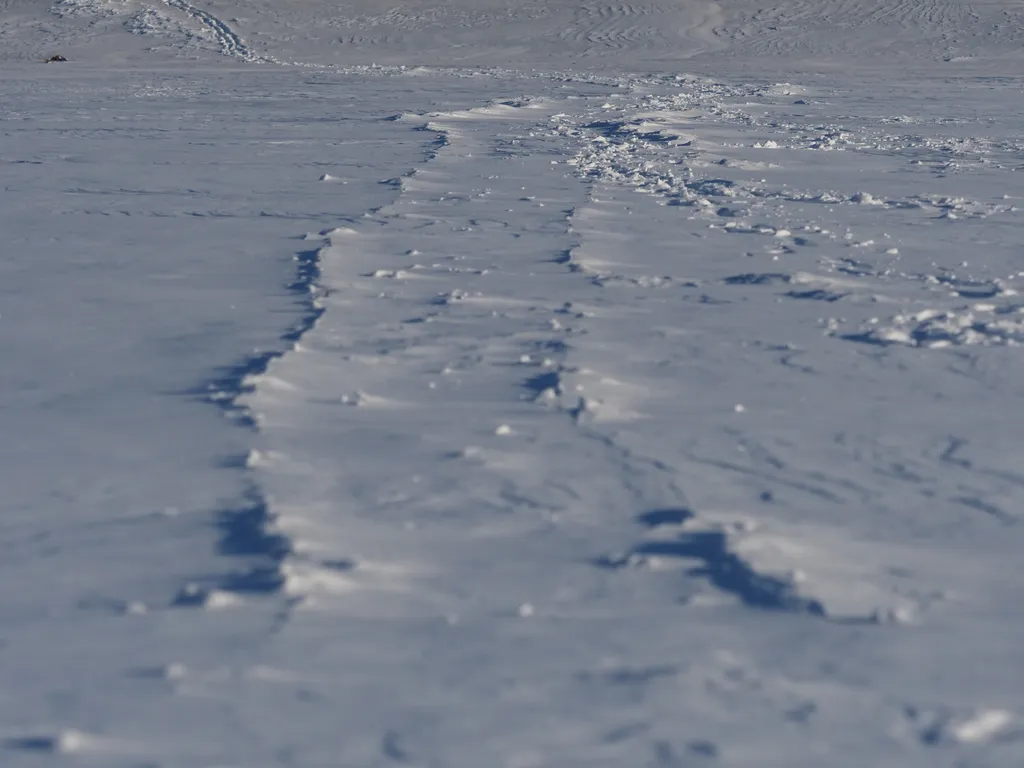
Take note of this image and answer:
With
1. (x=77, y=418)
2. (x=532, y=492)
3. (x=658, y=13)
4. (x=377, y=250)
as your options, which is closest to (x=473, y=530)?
(x=532, y=492)

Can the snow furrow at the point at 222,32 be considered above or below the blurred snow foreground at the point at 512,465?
above

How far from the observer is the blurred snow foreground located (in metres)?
2.07

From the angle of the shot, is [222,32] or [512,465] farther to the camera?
[222,32]

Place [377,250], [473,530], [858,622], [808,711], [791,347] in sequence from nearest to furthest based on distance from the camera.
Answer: [808,711], [858,622], [473,530], [791,347], [377,250]

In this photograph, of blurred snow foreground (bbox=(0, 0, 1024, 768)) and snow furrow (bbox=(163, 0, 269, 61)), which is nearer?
blurred snow foreground (bbox=(0, 0, 1024, 768))

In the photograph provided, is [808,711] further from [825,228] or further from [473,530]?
[825,228]

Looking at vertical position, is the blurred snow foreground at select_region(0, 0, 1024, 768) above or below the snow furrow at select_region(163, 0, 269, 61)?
below

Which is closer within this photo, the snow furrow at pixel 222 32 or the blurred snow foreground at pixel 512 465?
the blurred snow foreground at pixel 512 465

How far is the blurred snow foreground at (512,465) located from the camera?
6.80 ft

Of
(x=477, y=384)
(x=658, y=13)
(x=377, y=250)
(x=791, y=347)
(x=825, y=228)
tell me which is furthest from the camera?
(x=658, y=13)

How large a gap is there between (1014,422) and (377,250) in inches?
111

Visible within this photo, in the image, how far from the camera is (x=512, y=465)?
3.03 m

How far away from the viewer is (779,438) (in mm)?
3197

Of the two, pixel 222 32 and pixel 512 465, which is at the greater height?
pixel 222 32
